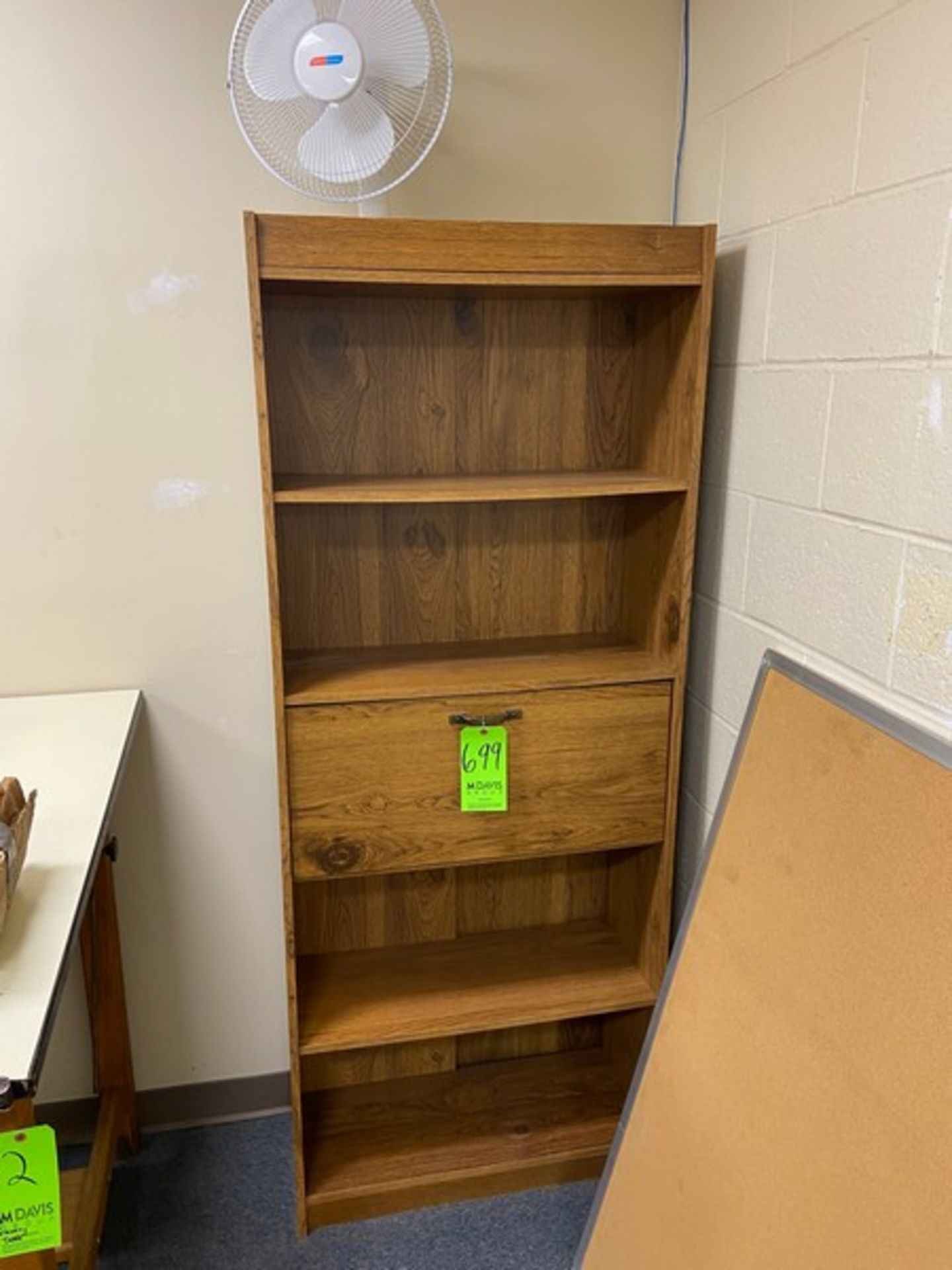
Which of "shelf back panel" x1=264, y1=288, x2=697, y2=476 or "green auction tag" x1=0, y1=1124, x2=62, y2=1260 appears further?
"shelf back panel" x1=264, y1=288, x2=697, y2=476

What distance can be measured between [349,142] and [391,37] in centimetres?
15

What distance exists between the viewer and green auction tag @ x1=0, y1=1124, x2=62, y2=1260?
0.92 meters

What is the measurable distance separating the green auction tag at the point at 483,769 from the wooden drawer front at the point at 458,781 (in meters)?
0.02

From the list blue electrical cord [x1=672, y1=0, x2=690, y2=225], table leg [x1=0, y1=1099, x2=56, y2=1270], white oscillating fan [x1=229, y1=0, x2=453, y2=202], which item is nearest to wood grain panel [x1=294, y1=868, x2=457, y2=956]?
table leg [x1=0, y1=1099, x2=56, y2=1270]

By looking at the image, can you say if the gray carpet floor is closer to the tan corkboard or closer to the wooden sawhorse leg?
the wooden sawhorse leg

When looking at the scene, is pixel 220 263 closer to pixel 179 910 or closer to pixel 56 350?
pixel 56 350

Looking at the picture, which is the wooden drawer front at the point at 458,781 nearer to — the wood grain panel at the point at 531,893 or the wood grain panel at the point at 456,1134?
the wood grain panel at the point at 531,893

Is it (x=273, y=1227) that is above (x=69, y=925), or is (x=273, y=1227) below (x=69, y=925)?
below

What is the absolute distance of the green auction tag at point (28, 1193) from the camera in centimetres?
92

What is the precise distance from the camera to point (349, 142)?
1.43 m

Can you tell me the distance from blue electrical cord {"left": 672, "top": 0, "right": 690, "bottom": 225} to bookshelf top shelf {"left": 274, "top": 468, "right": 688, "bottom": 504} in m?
0.53

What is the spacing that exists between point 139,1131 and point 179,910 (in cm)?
49

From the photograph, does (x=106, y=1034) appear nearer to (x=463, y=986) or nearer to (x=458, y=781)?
(x=463, y=986)

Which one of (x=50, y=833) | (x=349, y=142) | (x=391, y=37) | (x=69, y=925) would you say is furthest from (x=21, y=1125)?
(x=391, y=37)
